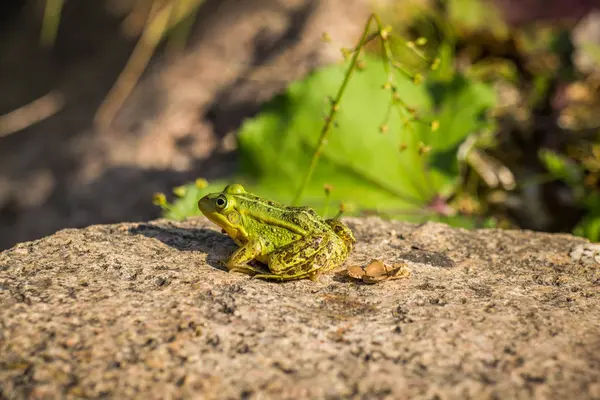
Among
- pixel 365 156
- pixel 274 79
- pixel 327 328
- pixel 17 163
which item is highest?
pixel 274 79

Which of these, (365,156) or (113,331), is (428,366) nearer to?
(113,331)

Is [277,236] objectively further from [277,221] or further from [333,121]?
[333,121]

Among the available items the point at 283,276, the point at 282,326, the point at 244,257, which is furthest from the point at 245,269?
the point at 282,326

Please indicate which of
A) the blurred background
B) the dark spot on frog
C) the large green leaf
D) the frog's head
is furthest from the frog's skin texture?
the large green leaf

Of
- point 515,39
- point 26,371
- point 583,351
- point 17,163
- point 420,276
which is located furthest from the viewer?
point 17,163

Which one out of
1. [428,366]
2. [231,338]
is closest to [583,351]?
[428,366]

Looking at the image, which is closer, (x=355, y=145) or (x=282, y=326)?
(x=282, y=326)
